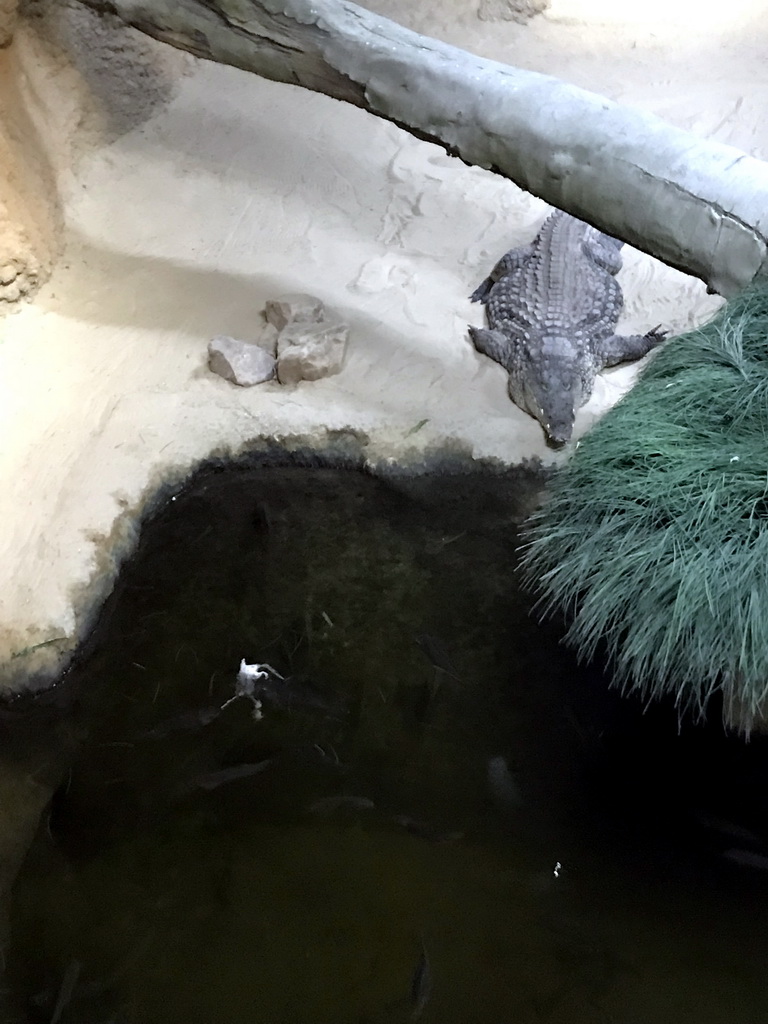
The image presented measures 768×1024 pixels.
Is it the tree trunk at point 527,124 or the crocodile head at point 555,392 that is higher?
the tree trunk at point 527,124

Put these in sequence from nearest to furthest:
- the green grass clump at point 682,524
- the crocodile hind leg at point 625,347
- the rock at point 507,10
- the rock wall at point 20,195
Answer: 1. the green grass clump at point 682,524
2. the crocodile hind leg at point 625,347
3. the rock wall at point 20,195
4. the rock at point 507,10

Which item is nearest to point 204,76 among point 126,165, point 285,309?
point 126,165

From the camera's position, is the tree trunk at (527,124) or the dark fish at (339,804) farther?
the tree trunk at (527,124)

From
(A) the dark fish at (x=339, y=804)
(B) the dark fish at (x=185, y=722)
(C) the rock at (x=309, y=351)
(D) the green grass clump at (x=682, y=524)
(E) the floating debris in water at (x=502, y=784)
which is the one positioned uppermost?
(D) the green grass clump at (x=682, y=524)

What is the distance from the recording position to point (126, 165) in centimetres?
481

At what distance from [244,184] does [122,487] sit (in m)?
2.17

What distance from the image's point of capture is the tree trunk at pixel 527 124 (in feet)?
8.92

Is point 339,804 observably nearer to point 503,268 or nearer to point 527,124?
point 527,124

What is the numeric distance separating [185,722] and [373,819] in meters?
0.69

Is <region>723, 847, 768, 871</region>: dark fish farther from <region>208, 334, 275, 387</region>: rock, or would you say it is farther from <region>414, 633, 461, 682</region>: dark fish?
<region>208, 334, 275, 387</region>: rock

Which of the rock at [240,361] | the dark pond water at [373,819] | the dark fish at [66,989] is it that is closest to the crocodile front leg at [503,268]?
the rock at [240,361]

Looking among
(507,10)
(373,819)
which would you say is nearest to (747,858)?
(373,819)

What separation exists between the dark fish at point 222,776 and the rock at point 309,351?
1.79 m

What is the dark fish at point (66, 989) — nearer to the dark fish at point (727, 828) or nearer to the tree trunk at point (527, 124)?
the dark fish at point (727, 828)
